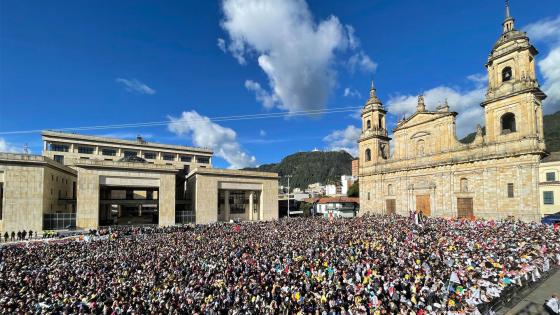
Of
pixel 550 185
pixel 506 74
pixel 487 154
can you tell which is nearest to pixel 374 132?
pixel 487 154

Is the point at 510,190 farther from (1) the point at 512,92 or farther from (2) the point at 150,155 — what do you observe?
(2) the point at 150,155

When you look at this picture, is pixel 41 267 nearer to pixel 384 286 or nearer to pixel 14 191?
pixel 384 286

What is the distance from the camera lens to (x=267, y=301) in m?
10.5

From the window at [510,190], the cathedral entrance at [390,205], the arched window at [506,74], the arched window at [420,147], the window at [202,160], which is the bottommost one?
the cathedral entrance at [390,205]

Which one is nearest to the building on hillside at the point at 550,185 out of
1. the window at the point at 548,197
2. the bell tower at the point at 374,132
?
the window at the point at 548,197

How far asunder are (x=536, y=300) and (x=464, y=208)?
83.9 ft

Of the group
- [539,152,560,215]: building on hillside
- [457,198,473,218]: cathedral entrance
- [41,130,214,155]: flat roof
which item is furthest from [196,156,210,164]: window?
[539,152,560,215]: building on hillside

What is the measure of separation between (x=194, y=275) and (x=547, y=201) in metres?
50.3

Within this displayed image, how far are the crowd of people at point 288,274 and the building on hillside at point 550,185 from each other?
2595 centimetres

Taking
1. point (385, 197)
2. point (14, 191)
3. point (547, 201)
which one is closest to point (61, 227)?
point (14, 191)

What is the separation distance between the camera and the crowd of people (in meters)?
10.1

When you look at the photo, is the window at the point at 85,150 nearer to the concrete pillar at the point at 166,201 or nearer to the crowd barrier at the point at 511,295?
the concrete pillar at the point at 166,201

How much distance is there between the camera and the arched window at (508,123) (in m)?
31.1

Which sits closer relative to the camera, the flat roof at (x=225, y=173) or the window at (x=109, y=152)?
the flat roof at (x=225, y=173)
